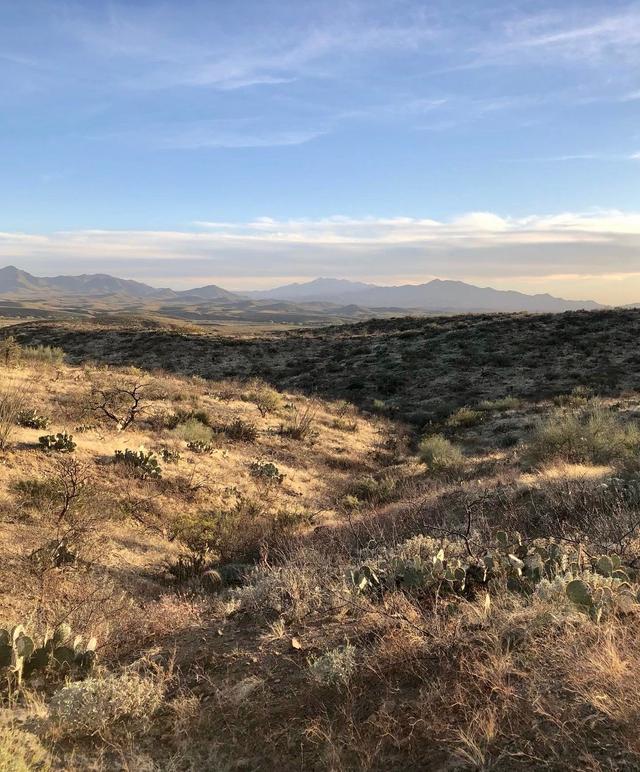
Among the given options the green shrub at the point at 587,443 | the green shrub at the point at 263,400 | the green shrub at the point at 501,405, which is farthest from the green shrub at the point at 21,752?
the green shrub at the point at 501,405

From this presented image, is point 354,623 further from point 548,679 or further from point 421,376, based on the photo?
point 421,376

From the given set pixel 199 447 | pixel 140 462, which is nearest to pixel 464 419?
pixel 199 447

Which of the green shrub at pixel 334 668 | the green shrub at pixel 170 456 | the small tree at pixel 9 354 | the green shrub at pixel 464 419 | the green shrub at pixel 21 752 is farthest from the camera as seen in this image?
the green shrub at pixel 464 419

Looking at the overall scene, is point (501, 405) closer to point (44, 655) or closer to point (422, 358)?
point (422, 358)

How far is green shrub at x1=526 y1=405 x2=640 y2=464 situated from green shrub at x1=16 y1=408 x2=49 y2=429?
11793mm

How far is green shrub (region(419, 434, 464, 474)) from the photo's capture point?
44.6 ft

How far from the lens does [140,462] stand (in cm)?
1036

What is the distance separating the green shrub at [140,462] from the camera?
401 inches

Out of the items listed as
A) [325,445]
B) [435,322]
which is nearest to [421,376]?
[325,445]

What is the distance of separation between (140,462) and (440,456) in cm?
828

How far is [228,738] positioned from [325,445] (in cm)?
1291

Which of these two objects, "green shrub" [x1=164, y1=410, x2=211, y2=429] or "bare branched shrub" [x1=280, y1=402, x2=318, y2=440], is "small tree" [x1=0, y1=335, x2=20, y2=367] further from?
"bare branched shrub" [x1=280, y1=402, x2=318, y2=440]

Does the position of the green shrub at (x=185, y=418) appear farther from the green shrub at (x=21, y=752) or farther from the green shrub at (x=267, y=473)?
the green shrub at (x=21, y=752)

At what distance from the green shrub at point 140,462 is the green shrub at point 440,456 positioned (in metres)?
7.36
